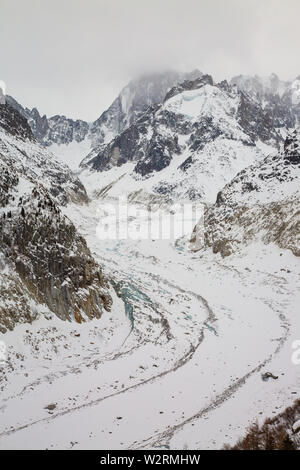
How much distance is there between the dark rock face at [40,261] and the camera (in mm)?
24859

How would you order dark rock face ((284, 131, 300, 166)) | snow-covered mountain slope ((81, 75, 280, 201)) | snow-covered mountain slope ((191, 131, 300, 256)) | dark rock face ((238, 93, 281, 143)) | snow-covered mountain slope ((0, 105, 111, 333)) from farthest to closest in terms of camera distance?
dark rock face ((238, 93, 281, 143)), snow-covered mountain slope ((81, 75, 280, 201)), dark rock face ((284, 131, 300, 166)), snow-covered mountain slope ((191, 131, 300, 256)), snow-covered mountain slope ((0, 105, 111, 333))

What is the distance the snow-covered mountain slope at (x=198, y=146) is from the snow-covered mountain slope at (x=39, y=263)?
85.1 meters

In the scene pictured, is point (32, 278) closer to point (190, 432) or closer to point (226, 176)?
point (190, 432)

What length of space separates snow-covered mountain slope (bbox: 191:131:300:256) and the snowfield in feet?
60.6

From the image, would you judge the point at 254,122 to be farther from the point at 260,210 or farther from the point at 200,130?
the point at 260,210

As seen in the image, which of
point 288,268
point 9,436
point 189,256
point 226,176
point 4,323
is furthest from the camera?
point 226,176

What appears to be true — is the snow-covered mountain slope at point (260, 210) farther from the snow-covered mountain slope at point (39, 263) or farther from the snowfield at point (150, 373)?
the snow-covered mountain slope at point (39, 263)

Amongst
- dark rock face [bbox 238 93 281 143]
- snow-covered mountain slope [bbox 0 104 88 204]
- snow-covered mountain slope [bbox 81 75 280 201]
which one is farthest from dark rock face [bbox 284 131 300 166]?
dark rock face [bbox 238 93 281 143]

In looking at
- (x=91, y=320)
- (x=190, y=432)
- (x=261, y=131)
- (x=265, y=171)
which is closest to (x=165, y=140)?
(x=261, y=131)

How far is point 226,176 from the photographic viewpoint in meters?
124

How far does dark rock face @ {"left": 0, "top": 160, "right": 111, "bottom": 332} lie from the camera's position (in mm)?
24859

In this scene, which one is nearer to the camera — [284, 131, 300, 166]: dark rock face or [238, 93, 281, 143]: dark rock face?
[284, 131, 300, 166]: dark rock face

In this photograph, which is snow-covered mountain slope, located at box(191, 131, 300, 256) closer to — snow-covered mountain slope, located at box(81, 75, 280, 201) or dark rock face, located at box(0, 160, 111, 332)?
dark rock face, located at box(0, 160, 111, 332)

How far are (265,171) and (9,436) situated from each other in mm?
69743
